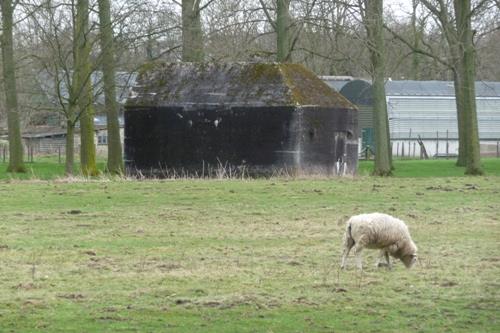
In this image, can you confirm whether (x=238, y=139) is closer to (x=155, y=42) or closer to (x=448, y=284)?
(x=155, y=42)

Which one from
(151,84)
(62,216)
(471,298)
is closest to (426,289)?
(471,298)

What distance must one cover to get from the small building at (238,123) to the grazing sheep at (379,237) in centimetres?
1579

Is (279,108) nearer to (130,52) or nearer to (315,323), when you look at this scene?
(130,52)

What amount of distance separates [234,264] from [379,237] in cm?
184

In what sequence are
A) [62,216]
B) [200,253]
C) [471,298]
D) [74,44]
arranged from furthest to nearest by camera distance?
1. [74,44]
2. [62,216]
3. [200,253]
4. [471,298]

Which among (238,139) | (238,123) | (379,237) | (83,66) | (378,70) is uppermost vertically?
(83,66)

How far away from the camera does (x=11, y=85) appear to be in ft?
128

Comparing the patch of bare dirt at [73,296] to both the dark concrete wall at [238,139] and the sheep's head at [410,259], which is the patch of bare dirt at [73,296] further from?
the dark concrete wall at [238,139]

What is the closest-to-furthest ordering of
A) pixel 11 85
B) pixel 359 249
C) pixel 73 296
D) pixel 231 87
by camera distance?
pixel 73 296, pixel 359 249, pixel 231 87, pixel 11 85

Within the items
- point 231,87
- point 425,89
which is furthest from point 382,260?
point 425,89

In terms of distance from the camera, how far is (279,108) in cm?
2794

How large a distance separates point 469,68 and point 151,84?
11.0 metres

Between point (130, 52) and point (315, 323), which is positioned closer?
point (315, 323)

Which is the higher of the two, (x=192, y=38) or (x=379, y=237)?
(x=192, y=38)
